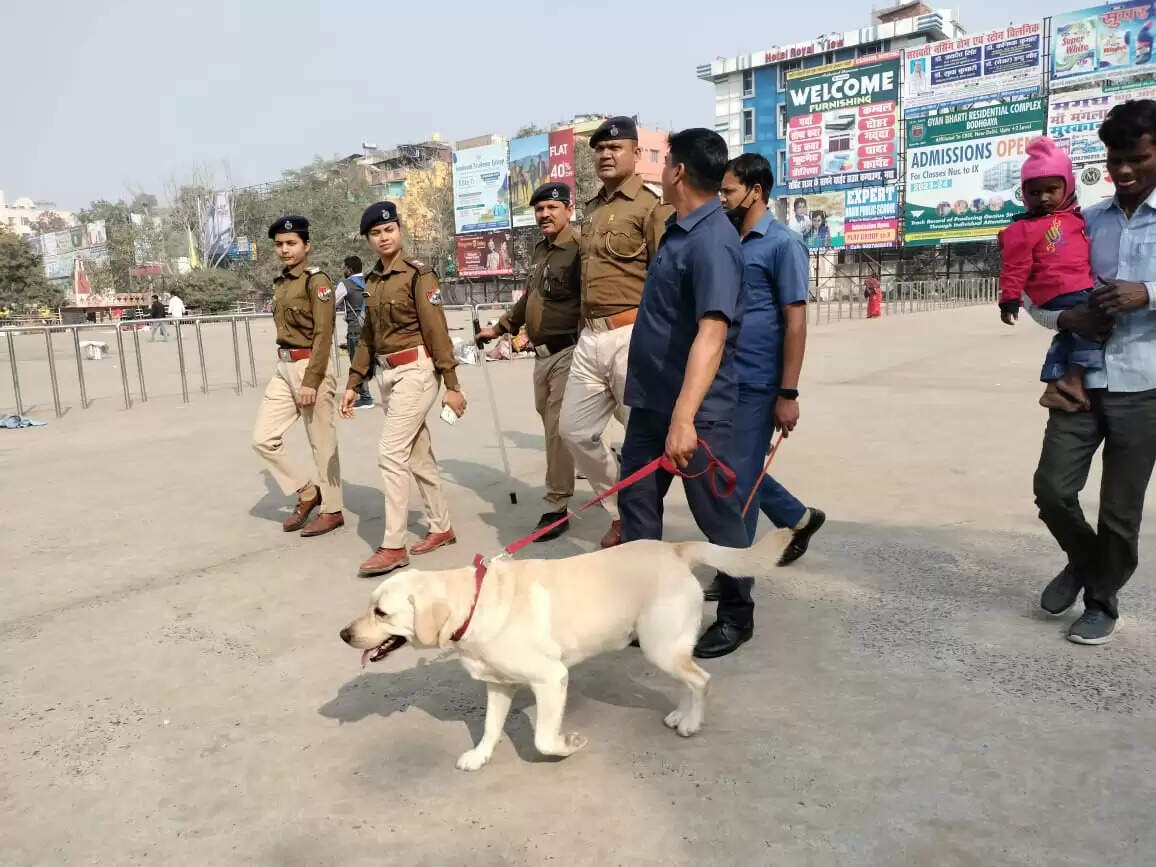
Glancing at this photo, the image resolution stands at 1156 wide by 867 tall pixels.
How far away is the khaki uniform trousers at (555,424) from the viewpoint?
5445 millimetres

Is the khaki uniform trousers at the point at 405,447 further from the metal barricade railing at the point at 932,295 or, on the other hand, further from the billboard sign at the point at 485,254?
the billboard sign at the point at 485,254

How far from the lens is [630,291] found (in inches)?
184

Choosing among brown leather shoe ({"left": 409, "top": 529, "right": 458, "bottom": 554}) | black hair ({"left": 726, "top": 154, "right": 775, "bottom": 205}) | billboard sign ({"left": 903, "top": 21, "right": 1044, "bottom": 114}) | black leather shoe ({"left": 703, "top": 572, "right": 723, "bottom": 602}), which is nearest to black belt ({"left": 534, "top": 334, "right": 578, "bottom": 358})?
brown leather shoe ({"left": 409, "top": 529, "right": 458, "bottom": 554})

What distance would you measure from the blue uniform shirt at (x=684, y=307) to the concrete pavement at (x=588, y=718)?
108 centimetres

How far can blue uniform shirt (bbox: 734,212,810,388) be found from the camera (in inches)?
149

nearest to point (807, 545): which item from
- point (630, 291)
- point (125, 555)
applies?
point (630, 291)

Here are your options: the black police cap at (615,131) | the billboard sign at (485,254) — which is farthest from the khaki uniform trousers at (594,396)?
the billboard sign at (485,254)

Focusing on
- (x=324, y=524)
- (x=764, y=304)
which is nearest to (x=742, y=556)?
(x=764, y=304)

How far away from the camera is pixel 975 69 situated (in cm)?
4169

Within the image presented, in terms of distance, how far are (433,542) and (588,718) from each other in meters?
2.28

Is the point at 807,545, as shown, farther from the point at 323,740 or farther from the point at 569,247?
the point at 323,740

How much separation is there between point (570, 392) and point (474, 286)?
195 feet

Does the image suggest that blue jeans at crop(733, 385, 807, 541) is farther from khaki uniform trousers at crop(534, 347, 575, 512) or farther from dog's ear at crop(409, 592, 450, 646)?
khaki uniform trousers at crop(534, 347, 575, 512)

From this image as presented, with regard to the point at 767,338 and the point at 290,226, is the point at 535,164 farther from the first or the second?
the point at 767,338
